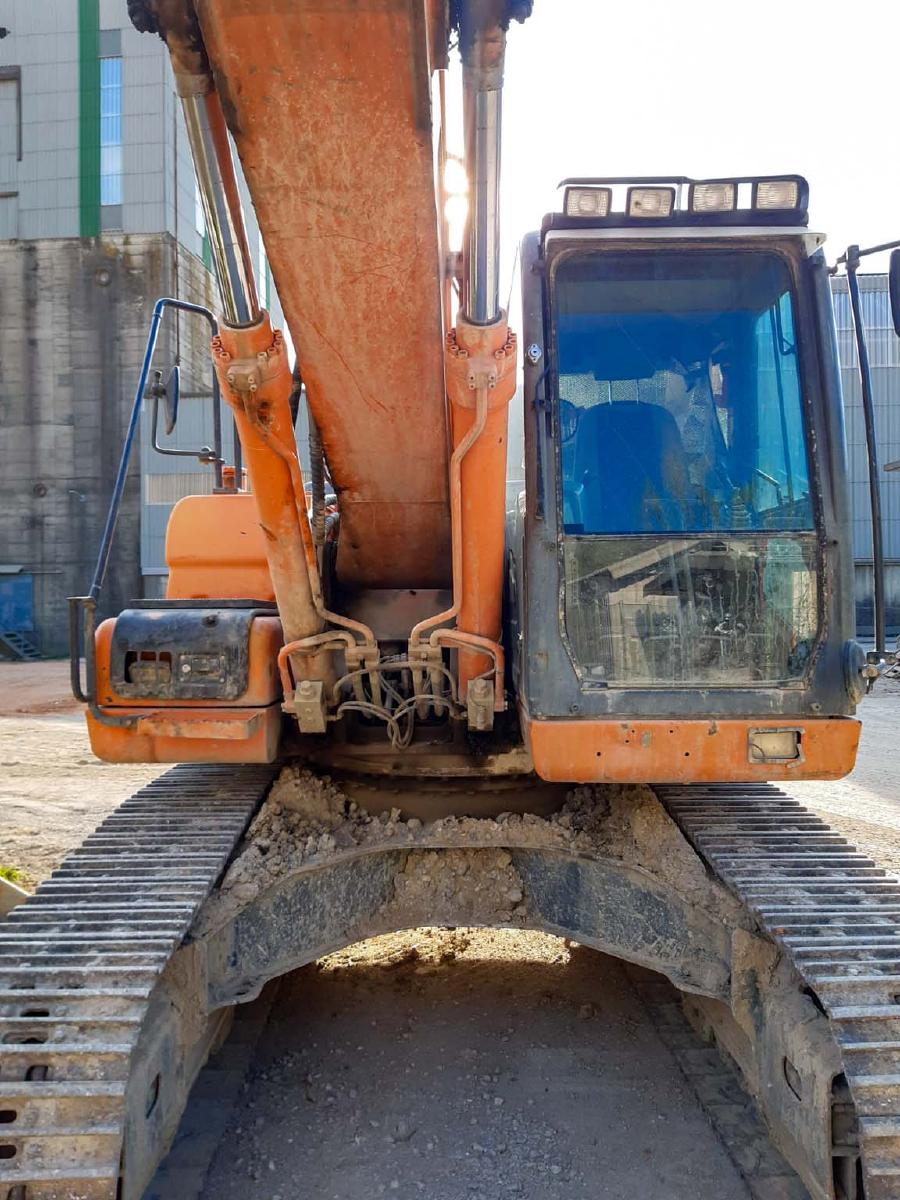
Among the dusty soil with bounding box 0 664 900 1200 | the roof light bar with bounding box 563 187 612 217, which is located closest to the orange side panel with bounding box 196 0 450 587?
the roof light bar with bounding box 563 187 612 217

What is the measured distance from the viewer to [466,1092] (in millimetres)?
3166

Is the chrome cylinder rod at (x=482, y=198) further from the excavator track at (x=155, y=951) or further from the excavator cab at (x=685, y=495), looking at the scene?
the excavator track at (x=155, y=951)

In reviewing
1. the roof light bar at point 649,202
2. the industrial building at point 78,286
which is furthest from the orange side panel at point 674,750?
the industrial building at point 78,286

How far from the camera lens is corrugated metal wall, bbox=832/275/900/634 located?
17.0 metres

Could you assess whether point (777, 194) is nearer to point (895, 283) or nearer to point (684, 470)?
point (895, 283)

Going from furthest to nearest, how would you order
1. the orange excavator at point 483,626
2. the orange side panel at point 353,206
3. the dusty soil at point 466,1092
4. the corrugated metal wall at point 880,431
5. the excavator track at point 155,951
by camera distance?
the corrugated metal wall at point 880,431 → the dusty soil at point 466,1092 → the orange excavator at point 483,626 → the excavator track at point 155,951 → the orange side panel at point 353,206

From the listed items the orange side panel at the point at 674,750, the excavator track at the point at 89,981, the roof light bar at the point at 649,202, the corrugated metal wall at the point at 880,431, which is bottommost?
the excavator track at the point at 89,981

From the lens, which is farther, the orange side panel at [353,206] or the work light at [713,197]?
the work light at [713,197]

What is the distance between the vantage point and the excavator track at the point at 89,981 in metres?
2.03

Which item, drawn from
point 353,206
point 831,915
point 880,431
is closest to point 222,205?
point 353,206

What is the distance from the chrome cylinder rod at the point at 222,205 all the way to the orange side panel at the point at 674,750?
152 cm

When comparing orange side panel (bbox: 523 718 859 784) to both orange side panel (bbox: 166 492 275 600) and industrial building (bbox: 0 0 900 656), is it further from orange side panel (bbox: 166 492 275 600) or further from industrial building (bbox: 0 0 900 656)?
industrial building (bbox: 0 0 900 656)

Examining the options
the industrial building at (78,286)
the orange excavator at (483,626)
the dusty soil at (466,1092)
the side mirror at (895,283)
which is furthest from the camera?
the industrial building at (78,286)

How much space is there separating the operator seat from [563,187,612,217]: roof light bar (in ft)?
1.98
